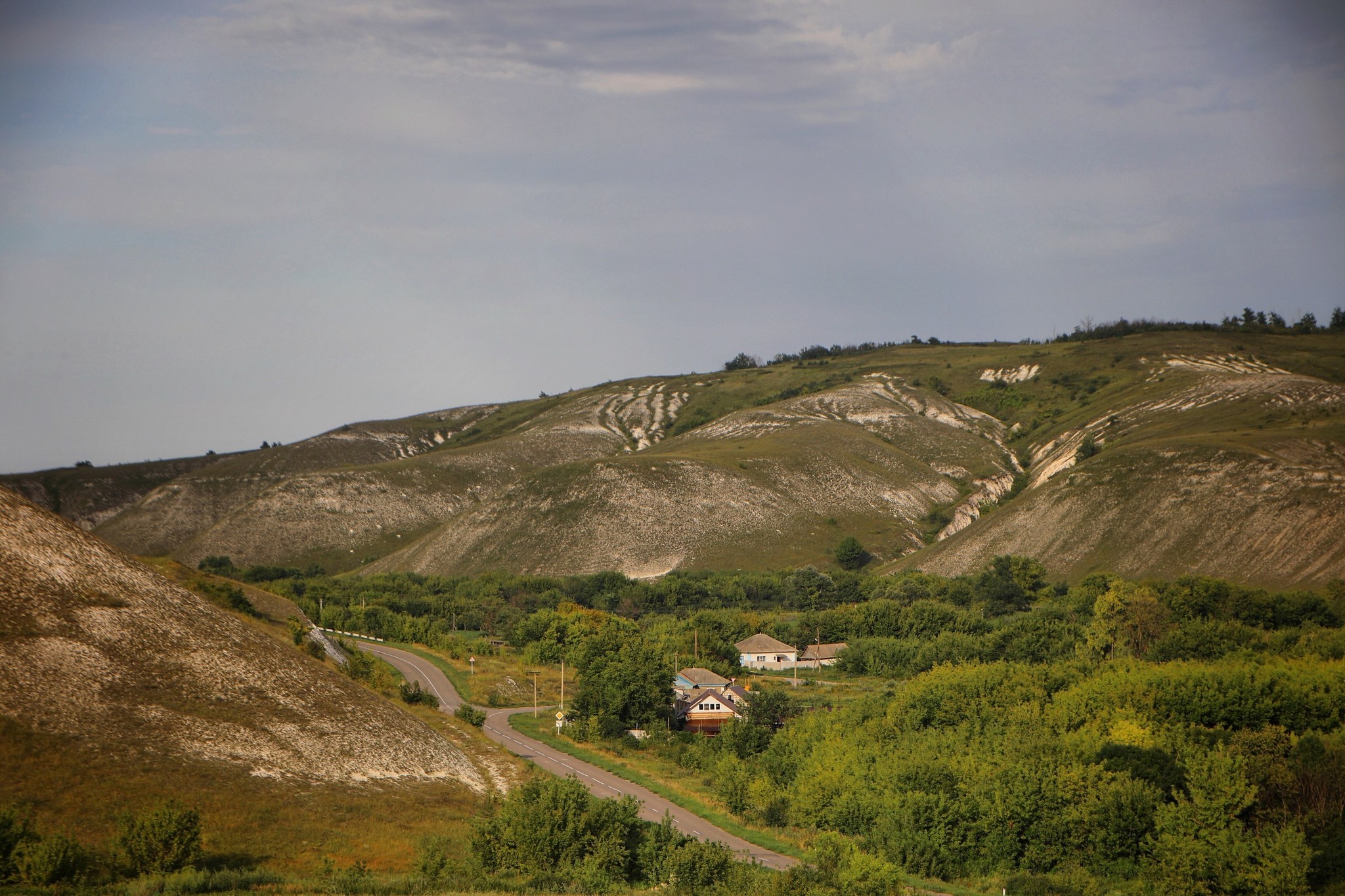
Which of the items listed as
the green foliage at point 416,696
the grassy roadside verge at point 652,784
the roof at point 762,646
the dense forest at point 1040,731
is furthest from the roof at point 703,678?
the green foliage at point 416,696

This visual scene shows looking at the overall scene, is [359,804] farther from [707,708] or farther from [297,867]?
[707,708]

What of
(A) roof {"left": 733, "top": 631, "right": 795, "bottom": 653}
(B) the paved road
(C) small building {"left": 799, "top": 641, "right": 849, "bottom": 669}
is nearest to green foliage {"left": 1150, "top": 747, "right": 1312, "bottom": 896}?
(B) the paved road

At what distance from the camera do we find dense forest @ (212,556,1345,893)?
4119cm

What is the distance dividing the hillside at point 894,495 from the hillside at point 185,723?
7603 cm

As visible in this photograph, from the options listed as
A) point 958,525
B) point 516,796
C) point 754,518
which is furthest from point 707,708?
point 958,525

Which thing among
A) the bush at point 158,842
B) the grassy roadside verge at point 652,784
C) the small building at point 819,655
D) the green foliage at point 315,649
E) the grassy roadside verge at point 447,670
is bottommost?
the small building at point 819,655

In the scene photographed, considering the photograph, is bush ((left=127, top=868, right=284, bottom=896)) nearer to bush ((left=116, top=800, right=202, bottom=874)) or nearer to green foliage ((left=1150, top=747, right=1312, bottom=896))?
bush ((left=116, top=800, right=202, bottom=874))

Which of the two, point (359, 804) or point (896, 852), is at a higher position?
point (359, 804)

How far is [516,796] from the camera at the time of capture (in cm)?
3750

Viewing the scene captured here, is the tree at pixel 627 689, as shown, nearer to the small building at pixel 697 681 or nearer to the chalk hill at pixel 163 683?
the small building at pixel 697 681

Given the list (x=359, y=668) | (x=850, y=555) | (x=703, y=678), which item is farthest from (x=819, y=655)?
(x=850, y=555)

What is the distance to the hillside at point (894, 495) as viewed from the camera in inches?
4254

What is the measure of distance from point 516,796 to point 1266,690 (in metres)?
35.4

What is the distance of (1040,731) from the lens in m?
51.3
